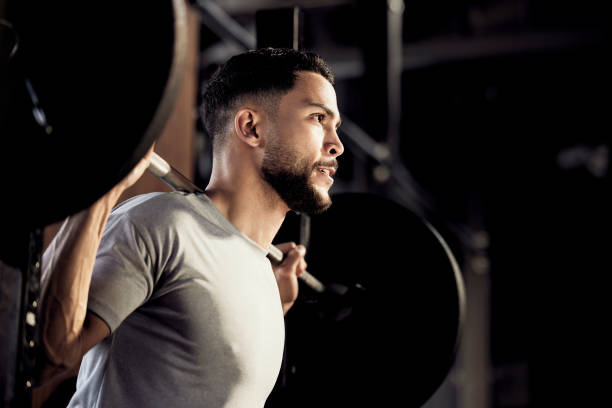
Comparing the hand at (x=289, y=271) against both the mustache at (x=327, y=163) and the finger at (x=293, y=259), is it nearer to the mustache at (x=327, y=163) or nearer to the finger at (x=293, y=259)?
the finger at (x=293, y=259)

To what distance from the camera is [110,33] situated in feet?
2.12

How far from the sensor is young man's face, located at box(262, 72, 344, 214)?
121cm

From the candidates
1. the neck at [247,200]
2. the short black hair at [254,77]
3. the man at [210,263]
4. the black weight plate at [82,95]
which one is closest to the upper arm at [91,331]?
the man at [210,263]

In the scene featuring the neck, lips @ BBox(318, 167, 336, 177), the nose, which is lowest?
the neck

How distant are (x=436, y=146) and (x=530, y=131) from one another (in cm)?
78

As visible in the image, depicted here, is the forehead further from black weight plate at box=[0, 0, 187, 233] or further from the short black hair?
black weight plate at box=[0, 0, 187, 233]

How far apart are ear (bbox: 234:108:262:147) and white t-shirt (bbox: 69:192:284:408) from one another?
0.22m

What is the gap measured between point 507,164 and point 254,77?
483 centimetres

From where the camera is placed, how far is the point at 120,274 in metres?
0.89

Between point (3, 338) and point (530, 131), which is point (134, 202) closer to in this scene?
point (3, 338)

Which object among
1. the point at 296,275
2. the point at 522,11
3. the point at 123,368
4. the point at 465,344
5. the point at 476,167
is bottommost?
the point at 465,344

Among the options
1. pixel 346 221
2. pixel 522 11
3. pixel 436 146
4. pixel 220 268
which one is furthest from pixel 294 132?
pixel 436 146

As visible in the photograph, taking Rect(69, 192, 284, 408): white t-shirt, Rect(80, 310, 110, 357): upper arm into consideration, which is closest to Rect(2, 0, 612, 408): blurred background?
Rect(69, 192, 284, 408): white t-shirt

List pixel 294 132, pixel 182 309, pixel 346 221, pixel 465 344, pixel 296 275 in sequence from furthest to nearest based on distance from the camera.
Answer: pixel 465 344 < pixel 346 221 < pixel 296 275 < pixel 294 132 < pixel 182 309
